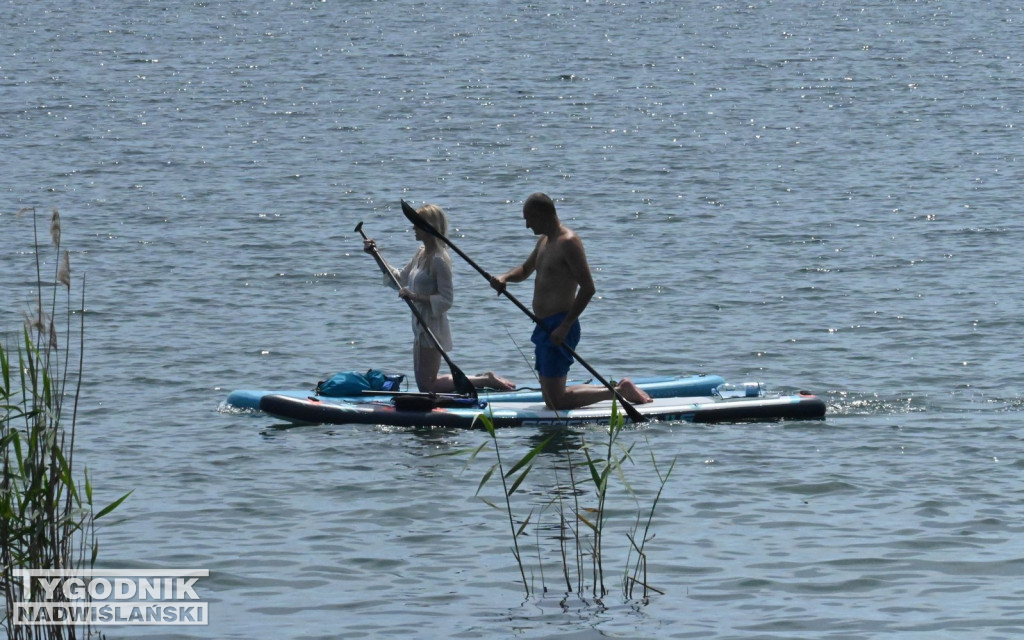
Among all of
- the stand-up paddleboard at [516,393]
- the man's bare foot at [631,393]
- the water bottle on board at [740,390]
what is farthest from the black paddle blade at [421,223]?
the water bottle on board at [740,390]

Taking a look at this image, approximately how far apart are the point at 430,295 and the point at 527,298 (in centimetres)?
592

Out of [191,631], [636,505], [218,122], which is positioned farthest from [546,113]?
[191,631]

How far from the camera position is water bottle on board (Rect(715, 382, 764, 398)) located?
13039mm

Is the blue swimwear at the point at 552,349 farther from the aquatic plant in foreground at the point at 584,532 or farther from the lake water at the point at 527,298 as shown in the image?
the aquatic plant in foreground at the point at 584,532

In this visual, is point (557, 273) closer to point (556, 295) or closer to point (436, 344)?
point (556, 295)

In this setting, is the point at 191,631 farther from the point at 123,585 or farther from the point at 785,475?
the point at 785,475

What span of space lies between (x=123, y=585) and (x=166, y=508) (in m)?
1.60

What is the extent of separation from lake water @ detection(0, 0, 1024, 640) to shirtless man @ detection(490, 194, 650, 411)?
404mm

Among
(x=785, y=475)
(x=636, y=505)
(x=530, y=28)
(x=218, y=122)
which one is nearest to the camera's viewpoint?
(x=636, y=505)

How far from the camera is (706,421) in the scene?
12664 millimetres

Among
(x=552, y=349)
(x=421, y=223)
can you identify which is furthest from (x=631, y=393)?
(x=421, y=223)

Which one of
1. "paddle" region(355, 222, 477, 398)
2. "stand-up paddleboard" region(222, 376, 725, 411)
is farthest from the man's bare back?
"stand-up paddleboard" region(222, 376, 725, 411)

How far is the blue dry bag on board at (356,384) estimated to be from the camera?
42.8 ft

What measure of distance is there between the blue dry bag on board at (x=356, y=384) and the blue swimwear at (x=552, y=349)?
1.33 metres
